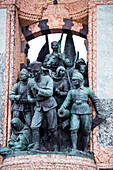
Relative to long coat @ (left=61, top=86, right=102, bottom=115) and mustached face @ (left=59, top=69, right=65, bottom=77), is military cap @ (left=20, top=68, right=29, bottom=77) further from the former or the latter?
long coat @ (left=61, top=86, right=102, bottom=115)

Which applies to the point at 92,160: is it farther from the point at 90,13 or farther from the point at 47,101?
the point at 90,13

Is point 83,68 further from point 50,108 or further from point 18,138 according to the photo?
point 18,138

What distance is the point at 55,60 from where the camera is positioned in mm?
12625

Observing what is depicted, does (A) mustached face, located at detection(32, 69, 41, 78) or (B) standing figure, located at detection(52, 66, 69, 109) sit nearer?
(A) mustached face, located at detection(32, 69, 41, 78)

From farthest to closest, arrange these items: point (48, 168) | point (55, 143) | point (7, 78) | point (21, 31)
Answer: point (21, 31), point (7, 78), point (55, 143), point (48, 168)

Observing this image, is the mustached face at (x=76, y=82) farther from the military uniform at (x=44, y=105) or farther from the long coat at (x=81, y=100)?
the military uniform at (x=44, y=105)

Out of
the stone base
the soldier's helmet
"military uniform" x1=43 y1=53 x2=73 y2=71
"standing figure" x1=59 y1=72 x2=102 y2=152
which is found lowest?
the stone base

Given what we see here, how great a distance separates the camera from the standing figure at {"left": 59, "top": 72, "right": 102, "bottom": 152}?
11.5m

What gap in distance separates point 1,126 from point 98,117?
222cm

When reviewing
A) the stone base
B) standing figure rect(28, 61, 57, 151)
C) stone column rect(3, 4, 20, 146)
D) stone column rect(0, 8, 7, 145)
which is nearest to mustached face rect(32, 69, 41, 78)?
standing figure rect(28, 61, 57, 151)

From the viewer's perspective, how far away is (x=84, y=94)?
1168 cm

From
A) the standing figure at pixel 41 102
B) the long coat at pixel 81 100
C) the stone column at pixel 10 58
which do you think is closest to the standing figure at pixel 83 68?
the long coat at pixel 81 100

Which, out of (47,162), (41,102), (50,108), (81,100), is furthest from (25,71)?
(47,162)

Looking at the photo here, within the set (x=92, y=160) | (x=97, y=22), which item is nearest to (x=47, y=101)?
(x=92, y=160)
